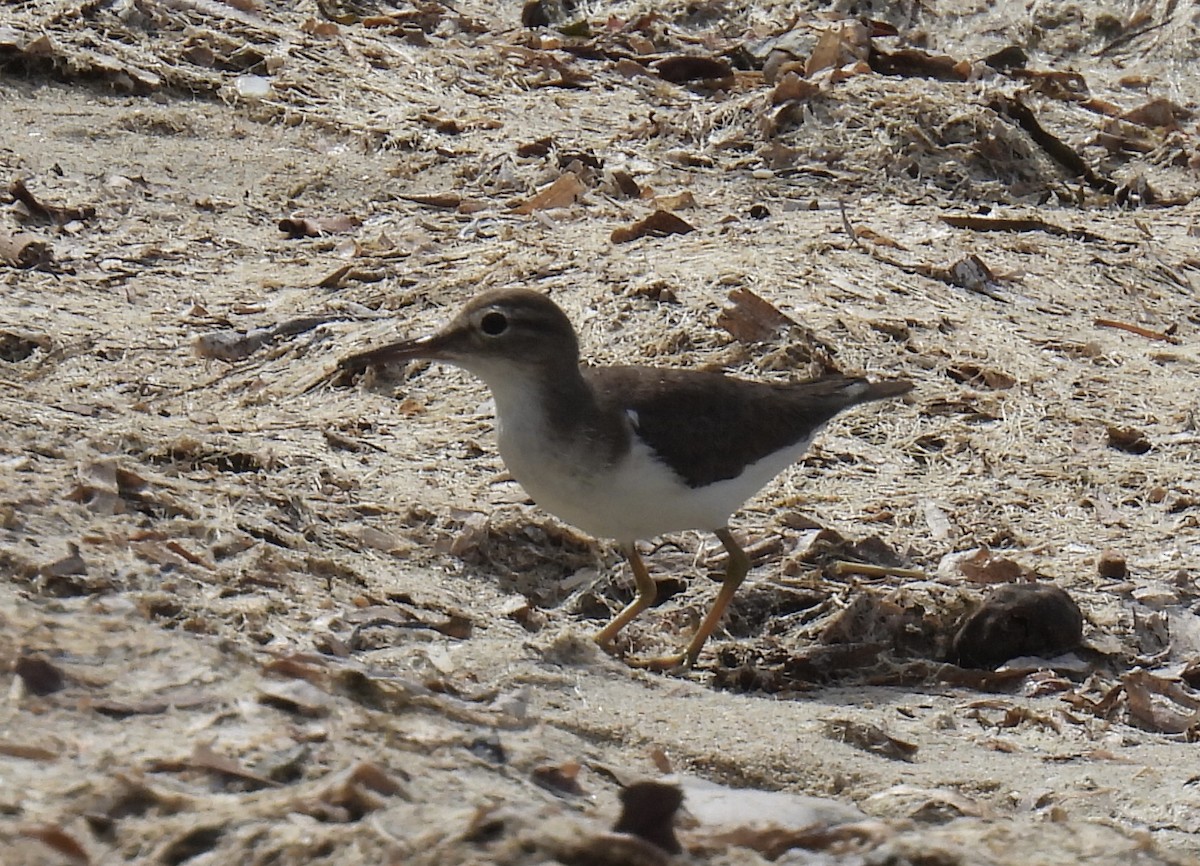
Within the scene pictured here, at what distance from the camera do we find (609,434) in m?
6.14

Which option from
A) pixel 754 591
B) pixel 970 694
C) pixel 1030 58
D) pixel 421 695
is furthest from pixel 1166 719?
pixel 1030 58

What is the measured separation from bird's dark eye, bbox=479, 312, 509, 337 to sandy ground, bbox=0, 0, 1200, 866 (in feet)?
3.28

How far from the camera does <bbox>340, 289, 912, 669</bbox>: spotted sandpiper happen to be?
19.9 feet

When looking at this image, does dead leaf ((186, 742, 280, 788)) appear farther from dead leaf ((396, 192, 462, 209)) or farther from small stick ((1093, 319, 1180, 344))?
dead leaf ((396, 192, 462, 209))

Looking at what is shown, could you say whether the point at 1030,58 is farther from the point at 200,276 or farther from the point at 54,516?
the point at 54,516

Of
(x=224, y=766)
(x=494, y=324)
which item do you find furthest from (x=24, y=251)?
(x=224, y=766)

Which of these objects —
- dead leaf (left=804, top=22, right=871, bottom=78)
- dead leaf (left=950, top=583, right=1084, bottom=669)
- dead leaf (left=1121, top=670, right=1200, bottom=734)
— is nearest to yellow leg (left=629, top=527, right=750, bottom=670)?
dead leaf (left=950, top=583, right=1084, bottom=669)

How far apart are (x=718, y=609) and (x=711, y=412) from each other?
769mm

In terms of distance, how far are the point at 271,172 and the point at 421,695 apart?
7.28 meters

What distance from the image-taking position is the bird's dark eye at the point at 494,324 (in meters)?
6.24

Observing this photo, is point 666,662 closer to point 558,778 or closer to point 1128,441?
point 558,778

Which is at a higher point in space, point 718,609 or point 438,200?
point 438,200

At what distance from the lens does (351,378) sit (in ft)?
28.1

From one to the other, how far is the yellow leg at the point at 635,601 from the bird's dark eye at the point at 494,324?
0.96 m
